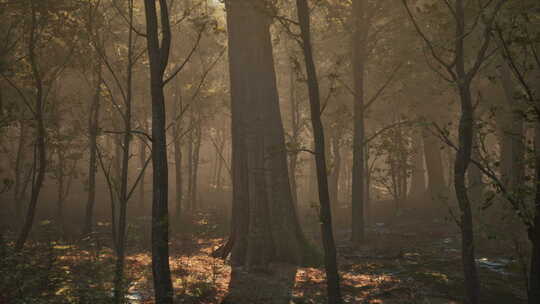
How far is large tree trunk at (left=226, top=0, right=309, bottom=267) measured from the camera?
1200 cm

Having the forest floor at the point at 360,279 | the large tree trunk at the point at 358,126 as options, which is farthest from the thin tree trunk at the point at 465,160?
the large tree trunk at the point at 358,126

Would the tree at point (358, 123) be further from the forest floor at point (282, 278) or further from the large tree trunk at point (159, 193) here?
the large tree trunk at point (159, 193)

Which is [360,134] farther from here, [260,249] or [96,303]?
[96,303]

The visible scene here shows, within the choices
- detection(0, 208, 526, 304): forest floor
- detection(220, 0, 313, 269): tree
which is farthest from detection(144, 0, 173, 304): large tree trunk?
detection(220, 0, 313, 269): tree

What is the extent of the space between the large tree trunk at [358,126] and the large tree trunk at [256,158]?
14.3ft

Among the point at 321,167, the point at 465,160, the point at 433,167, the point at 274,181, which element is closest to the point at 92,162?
the point at 274,181

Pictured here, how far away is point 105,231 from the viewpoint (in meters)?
20.8

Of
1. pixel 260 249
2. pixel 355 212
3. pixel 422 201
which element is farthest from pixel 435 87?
pixel 260 249

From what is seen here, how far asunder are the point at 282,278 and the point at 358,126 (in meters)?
7.47

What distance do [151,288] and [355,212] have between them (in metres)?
8.69

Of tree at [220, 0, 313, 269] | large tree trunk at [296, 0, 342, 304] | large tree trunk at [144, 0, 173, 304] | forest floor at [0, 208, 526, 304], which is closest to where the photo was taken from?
large tree trunk at [144, 0, 173, 304]

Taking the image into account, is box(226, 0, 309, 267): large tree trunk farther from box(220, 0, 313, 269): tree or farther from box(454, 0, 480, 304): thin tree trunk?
box(454, 0, 480, 304): thin tree trunk

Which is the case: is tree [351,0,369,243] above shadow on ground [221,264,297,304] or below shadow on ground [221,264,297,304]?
above

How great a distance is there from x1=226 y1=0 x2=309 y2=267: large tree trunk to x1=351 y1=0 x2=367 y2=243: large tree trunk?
4368mm
